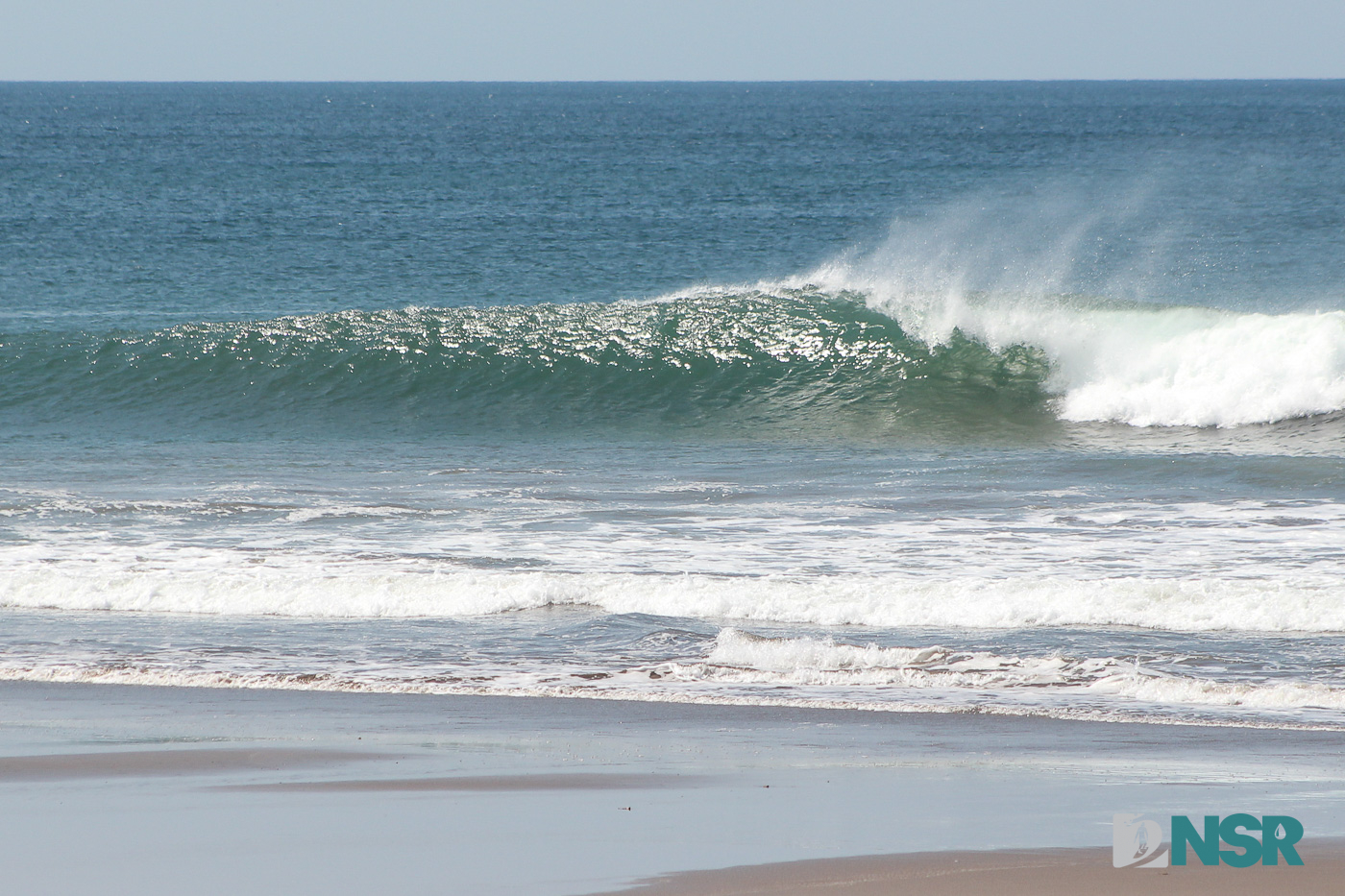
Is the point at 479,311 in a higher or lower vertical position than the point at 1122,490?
higher

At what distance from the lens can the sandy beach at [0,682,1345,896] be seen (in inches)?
143

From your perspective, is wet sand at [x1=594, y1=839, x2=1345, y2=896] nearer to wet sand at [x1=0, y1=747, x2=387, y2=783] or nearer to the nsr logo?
the nsr logo

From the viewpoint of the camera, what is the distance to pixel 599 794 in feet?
14.4

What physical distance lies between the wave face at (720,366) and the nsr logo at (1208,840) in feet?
33.7

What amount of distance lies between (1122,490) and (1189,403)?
184 inches

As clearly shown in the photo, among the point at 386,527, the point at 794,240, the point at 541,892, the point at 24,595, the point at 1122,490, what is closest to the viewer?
the point at 541,892

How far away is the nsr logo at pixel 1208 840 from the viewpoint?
3.70 metres

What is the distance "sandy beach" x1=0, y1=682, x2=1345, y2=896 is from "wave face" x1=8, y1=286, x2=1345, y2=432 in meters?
9.15

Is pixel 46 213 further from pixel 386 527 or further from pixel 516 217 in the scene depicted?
pixel 386 527

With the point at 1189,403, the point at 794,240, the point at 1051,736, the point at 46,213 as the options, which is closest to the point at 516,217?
the point at 794,240

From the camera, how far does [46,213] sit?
36344 mm

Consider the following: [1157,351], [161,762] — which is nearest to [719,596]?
[161,762]

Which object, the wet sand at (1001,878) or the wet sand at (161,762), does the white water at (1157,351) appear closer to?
the wet sand at (1001,878)

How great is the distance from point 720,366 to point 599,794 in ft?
40.8
